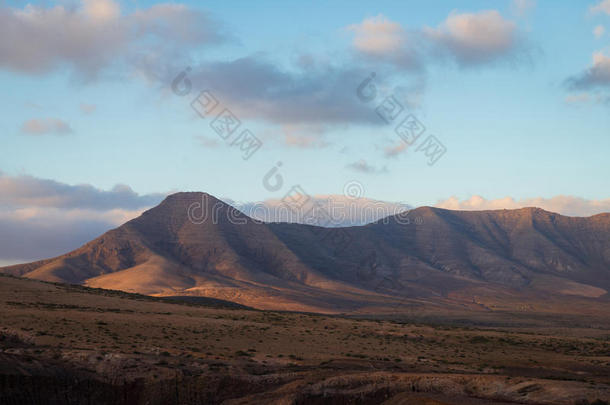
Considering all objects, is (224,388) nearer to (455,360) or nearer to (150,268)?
(455,360)

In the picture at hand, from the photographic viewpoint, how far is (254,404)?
2698cm

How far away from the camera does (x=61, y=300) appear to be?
5994 centimetres

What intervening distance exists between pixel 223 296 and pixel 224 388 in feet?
426

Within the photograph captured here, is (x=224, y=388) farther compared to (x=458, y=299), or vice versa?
(x=458, y=299)

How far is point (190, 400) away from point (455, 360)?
1987cm

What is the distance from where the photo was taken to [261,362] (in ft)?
116

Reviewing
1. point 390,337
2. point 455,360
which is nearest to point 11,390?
point 455,360

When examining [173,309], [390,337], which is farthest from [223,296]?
[390,337]

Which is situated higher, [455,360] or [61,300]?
[61,300]

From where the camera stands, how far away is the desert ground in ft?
91.2

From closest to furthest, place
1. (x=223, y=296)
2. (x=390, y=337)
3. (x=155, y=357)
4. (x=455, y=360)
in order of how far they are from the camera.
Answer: (x=155, y=357), (x=455, y=360), (x=390, y=337), (x=223, y=296)

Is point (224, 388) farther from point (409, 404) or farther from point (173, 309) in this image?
point (173, 309)

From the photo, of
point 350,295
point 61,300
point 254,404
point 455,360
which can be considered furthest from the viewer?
point 350,295

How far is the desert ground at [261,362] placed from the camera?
91.2ft
